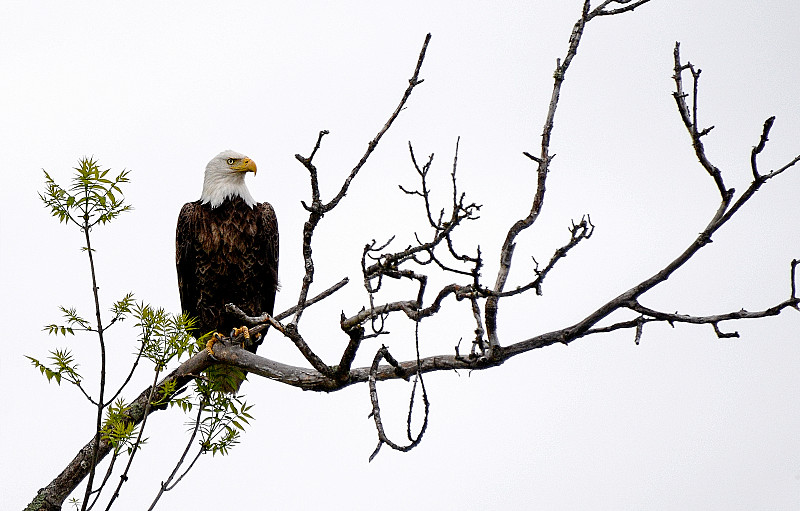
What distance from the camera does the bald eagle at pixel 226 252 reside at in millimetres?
5098

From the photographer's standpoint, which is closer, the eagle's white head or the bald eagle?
the bald eagle

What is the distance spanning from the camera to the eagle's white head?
527 cm

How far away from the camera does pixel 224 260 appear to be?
508 centimetres

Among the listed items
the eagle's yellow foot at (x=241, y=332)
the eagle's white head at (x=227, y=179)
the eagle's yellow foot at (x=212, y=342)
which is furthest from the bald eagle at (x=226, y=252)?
the eagle's yellow foot at (x=212, y=342)

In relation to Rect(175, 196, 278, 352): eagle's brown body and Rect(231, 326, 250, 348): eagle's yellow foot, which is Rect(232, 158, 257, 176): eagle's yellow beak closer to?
Rect(175, 196, 278, 352): eagle's brown body

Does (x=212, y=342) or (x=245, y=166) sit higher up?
(x=245, y=166)

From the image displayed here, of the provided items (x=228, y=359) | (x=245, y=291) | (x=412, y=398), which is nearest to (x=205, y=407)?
(x=228, y=359)

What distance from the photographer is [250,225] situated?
5.18 meters

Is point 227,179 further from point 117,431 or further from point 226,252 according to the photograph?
point 117,431

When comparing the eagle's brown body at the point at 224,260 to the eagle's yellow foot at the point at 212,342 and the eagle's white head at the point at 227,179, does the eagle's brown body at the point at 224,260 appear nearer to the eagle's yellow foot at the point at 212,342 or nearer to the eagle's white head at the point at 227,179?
the eagle's white head at the point at 227,179

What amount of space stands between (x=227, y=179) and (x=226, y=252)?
0.52 meters

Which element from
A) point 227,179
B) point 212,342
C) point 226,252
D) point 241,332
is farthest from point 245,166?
point 212,342

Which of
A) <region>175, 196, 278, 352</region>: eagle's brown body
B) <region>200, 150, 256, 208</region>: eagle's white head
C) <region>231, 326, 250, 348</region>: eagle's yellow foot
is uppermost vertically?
<region>200, 150, 256, 208</region>: eagle's white head

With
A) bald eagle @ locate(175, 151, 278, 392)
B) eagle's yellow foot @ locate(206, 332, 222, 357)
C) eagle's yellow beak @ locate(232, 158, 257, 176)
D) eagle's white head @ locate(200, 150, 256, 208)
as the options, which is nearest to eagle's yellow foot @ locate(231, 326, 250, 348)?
eagle's yellow foot @ locate(206, 332, 222, 357)
